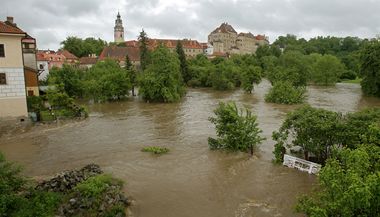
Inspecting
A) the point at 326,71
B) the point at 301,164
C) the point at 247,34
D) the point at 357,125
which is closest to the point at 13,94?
the point at 301,164

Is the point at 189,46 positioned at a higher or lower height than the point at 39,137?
higher

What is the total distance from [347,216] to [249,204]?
616 centimetres

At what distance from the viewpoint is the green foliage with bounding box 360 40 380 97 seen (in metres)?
48.8

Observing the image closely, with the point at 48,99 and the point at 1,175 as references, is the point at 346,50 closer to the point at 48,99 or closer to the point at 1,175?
the point at 48,99

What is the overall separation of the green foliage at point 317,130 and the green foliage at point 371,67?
37349 millimetres

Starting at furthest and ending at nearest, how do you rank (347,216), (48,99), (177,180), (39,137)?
1. (48,99)
2. (39,137)
3. (177,180)
4. (347,216)

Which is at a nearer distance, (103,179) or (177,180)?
(103,179)

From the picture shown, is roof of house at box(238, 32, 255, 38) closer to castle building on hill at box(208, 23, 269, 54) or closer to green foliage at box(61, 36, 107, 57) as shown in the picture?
castle building on hill at box(208, 23, 269, 54)

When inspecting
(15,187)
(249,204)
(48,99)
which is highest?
(48,99)

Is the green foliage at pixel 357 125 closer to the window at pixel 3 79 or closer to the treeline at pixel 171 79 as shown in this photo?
the window at pixel 3 79

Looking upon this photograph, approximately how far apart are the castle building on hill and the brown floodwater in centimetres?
11588

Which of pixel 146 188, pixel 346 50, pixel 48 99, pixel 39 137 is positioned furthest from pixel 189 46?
pixel 146 188

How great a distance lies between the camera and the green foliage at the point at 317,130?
1619 cm

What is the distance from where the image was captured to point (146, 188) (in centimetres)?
1503
